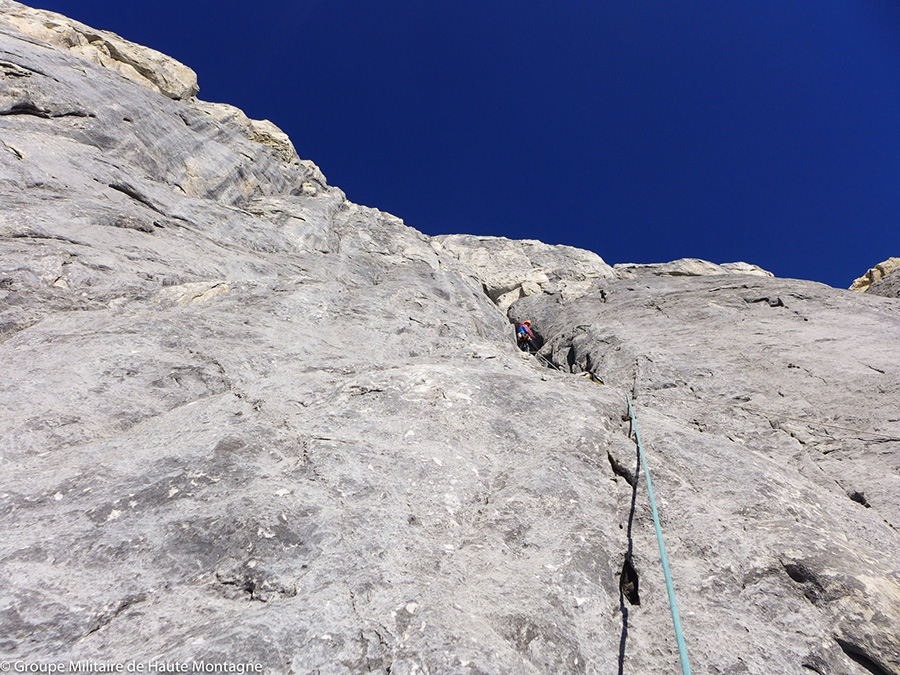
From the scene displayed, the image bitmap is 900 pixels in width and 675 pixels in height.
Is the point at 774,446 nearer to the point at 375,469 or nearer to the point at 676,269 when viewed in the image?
the point at 375,469

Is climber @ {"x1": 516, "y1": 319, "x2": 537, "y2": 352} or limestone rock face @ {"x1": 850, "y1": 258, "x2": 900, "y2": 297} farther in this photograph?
limestone rock face @ {"x1": 850, "y1": 258, "x2": 900, "y2": 297}

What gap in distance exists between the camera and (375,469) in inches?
219

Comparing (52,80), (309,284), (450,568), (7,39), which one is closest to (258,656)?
(450,568)

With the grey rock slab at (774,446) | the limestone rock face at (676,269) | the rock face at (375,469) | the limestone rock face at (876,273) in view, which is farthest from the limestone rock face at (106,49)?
the limestone rock face at (876,273)

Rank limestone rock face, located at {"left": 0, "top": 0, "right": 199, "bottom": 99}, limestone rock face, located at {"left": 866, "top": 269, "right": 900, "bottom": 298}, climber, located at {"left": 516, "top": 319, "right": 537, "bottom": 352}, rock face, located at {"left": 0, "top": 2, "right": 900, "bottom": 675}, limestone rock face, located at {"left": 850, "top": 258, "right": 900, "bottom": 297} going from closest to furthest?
rock face, located at {"left": 0, "top": 2, "right": 900, "bottom": 675}, limestone rock face, located at {"left": 866, "top": 269, "right": 900, "bottom": 298}, climber, located at {"left": 516, "top": 319, "right": 537, "bottom": 352}, limestone rock face, located at {"left": 0, "top": 0, "right": 199, "bottom": 99}, limestone rock face, located at {"left": 850, "top": 258, "right": 900, "bottom": 297}

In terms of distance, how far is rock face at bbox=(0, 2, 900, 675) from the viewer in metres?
3.82

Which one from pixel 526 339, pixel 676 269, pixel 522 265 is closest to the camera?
pixel 526 339

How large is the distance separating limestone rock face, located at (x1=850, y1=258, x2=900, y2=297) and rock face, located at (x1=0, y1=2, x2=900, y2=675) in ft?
35.8

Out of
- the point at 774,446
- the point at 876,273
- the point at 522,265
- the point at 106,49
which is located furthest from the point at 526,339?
the point at 106,49

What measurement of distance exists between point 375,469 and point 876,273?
25.8 meters

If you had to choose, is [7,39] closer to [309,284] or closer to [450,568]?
[309,284]

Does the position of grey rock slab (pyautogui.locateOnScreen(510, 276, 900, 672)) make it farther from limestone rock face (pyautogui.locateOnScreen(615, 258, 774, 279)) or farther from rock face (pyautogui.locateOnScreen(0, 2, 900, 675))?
limestone rock face (pyautogui.locateOnScreen(615, 258, 774, 279))

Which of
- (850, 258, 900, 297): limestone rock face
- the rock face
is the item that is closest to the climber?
the rock face

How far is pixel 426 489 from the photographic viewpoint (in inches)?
215
